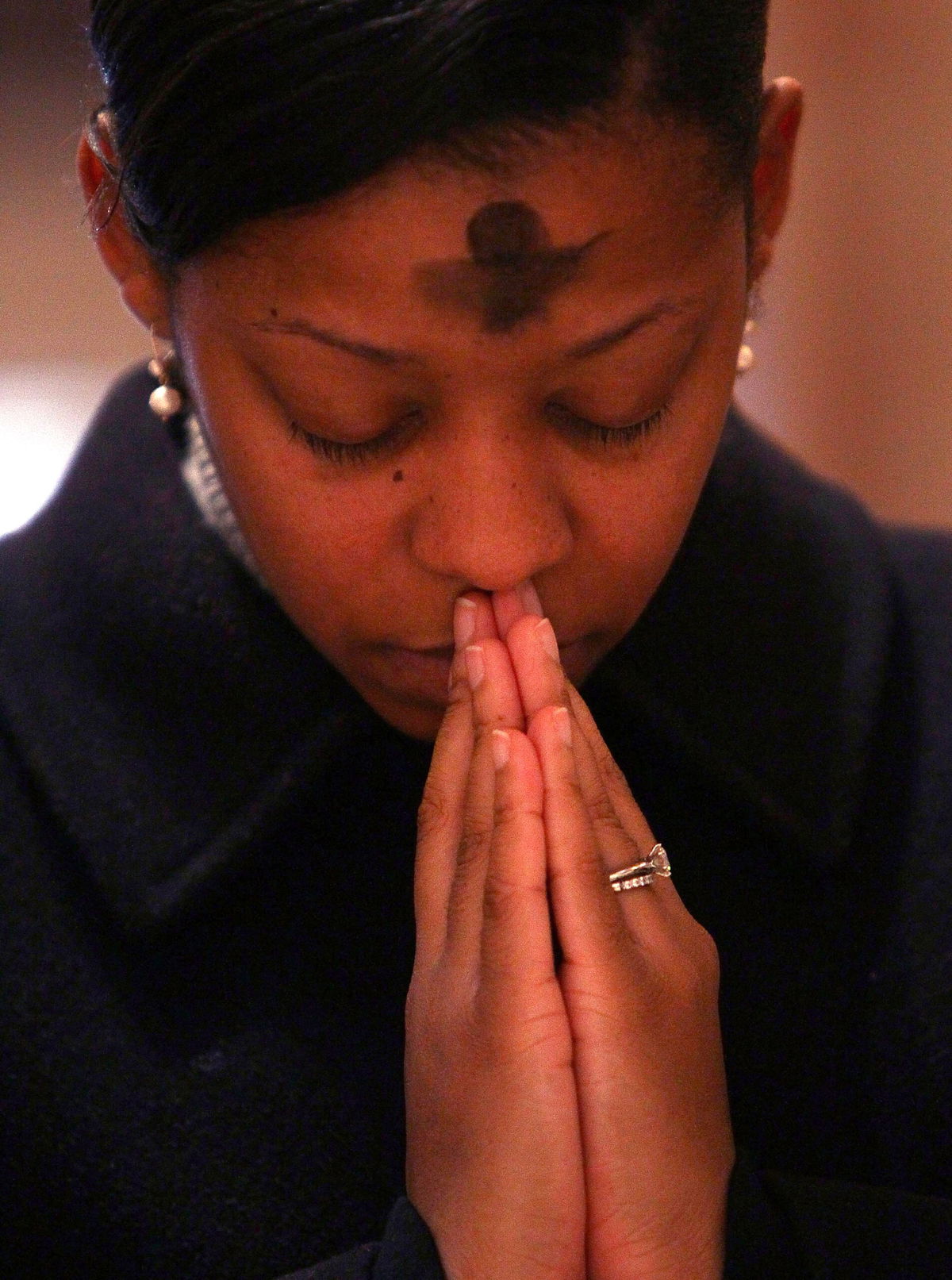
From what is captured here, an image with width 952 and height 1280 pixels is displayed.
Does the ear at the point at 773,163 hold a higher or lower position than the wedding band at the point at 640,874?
higher

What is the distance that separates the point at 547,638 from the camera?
845 millimetres

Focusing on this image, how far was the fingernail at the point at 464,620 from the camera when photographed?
85 cm

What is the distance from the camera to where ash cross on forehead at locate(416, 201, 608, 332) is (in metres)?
0.74

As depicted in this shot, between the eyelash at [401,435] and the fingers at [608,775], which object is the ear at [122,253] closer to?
the eyelash at [401,435]

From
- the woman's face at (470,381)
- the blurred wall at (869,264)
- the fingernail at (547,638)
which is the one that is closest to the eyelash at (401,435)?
the woman's face at (470,381)

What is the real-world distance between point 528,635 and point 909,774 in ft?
1.25

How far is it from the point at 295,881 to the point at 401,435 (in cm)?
35

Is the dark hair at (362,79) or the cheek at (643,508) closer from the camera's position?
the dark hair at (362,79)

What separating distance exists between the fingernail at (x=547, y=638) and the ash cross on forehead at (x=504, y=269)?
171mm

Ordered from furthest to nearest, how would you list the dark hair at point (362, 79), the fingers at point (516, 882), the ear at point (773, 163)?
the ear at point (773, 163) < the fingers at point (516, 882) < the dark hair at point (362, 79)

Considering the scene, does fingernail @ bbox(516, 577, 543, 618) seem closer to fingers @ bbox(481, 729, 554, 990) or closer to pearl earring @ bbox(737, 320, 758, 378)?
fingers @ bbox(481, 729, 554, 990)

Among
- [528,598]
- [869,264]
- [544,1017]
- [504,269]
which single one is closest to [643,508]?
[528,598]

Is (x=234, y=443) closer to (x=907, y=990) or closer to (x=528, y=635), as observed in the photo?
(x=528, y=635)

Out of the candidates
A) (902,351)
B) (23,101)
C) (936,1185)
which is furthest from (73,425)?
(936,1185)
